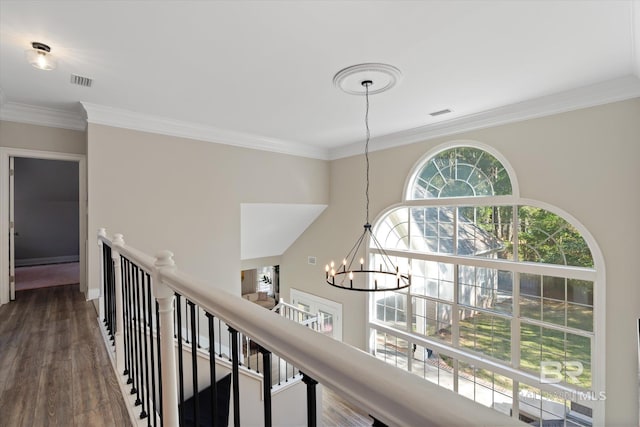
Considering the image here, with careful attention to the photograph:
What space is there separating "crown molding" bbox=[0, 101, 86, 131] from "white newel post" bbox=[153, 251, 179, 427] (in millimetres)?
3891

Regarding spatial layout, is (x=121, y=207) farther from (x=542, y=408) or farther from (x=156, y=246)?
(x=542, y=408)

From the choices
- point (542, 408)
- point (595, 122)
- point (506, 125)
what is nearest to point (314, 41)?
point (506, 125)

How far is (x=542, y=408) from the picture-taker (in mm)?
3775

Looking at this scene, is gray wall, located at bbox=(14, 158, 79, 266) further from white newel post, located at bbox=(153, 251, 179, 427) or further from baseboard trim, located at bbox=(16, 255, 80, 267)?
white newel post, located at bbox=(153, 251, 179, 427)

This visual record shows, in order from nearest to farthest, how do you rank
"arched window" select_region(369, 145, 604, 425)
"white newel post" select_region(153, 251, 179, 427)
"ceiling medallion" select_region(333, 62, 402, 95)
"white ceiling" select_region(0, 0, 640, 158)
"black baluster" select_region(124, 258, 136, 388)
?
"white newel post" select_region(153, 251, 179, 427), "black baluster" select_region(124, 258, 136, 388), "white ceiling" select_region(0, 0, 640, 158), "ceiling medallion" select_region(333, 62, 402, 95), "arched window" select_region(369, 145, 604, 425)

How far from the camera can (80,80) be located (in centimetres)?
300

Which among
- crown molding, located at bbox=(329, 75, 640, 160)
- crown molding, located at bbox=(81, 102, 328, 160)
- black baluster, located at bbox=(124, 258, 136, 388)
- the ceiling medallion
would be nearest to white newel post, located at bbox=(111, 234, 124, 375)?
black baluster, located at bbox=(124, 258, 136, 388)

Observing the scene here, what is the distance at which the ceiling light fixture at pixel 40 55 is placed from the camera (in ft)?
7.88

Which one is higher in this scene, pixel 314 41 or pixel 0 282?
pixel 314 41

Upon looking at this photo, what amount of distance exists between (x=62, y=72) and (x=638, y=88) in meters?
5.58

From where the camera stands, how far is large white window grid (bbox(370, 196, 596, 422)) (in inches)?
142

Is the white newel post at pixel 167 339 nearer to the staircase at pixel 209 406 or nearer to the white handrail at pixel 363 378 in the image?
the white handrail at pixel 363 378

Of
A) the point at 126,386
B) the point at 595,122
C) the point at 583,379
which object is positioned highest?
the point at 595,122

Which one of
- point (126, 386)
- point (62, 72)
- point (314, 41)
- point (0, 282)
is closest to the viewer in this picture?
point (126, 386)
